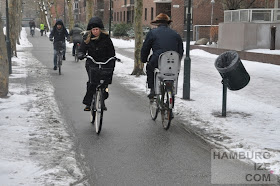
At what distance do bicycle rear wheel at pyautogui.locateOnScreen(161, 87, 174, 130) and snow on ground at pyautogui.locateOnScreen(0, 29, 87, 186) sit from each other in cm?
168

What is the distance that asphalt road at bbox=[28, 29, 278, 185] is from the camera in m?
5.41

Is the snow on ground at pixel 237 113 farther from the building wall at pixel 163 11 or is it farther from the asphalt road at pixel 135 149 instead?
the building wall at pixel 163 11

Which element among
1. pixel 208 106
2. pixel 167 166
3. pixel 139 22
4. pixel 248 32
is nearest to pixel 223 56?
pixel 208 106

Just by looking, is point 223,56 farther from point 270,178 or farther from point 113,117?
point 270,178

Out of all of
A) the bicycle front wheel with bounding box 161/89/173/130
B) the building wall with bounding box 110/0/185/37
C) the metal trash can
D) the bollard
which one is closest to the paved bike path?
the bicycle front wheel with bounding box 161/89/173/130

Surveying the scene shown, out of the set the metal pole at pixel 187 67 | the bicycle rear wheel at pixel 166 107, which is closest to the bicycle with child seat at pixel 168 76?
the bicycle rear wheel at pixel 166 107

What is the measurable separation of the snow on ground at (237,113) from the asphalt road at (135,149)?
0.42m

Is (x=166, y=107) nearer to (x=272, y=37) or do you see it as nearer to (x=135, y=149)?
(x=135, y=149)

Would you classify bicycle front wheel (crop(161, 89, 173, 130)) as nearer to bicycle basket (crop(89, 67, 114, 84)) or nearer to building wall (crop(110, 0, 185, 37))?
bicycle basket (crop(89, 67, 114, 84))

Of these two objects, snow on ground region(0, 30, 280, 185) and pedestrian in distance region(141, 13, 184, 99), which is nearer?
snow on ground region(0, 30, 280, 185)

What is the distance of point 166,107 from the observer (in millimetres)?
7738

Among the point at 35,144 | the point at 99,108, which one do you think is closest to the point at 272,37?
the point at 99,108

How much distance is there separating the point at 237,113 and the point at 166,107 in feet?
7.70

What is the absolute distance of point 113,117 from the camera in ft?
29.6
